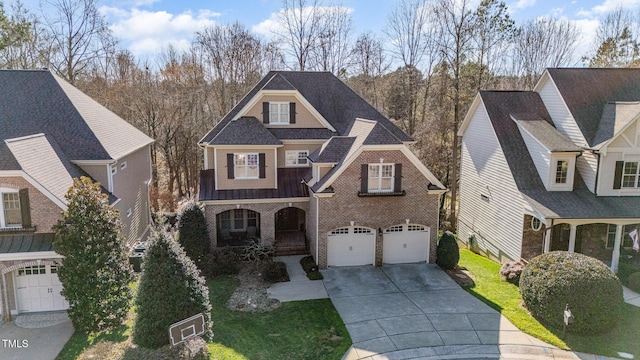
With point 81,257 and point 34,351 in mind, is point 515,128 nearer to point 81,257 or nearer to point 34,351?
point 81,257

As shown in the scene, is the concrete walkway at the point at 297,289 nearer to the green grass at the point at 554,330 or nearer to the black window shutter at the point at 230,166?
the black window shutter at the point at 230,166

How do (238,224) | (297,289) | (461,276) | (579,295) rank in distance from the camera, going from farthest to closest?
(238,224) → (461,276) → (297,289) → (579,295)

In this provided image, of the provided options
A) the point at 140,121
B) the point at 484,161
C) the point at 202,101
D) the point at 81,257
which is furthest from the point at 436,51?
the point at 81,257

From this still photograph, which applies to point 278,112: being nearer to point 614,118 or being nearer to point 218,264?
point 218,264

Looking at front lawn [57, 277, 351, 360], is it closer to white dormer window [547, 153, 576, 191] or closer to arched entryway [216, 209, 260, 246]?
arched entryway [216, 209, 260, 246]

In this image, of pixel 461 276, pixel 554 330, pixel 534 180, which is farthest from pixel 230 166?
pixel 554 330
